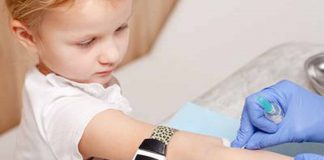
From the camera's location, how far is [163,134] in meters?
0.98

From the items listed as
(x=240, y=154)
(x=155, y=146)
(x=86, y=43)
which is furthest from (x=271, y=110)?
(x=86, y=43)

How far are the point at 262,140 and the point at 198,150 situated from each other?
21 cm

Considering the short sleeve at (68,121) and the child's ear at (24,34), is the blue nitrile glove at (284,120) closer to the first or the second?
the short sleeve at (68,121)

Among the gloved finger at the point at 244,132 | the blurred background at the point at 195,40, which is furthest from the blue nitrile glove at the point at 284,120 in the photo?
the blurred background at the point at 195,40

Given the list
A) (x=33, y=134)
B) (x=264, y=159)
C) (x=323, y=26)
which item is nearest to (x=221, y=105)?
(x=264, y=159)

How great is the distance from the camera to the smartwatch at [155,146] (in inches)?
37.5

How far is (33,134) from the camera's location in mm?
1039

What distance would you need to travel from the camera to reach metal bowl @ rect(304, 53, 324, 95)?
5.26ft

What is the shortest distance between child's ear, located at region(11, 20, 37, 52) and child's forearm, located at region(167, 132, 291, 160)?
304 millimetres

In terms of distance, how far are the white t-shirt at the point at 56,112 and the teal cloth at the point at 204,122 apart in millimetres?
414

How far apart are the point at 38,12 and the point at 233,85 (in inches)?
31.5

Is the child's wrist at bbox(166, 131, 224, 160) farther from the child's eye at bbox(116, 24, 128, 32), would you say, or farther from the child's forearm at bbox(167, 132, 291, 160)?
the child's eye at bbox(116, 24, 128, 32)

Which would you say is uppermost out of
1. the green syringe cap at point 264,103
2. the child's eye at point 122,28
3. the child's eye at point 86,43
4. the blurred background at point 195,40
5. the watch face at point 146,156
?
the child's eye at point 122,28

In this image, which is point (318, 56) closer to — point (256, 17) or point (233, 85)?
point (233, 85)
